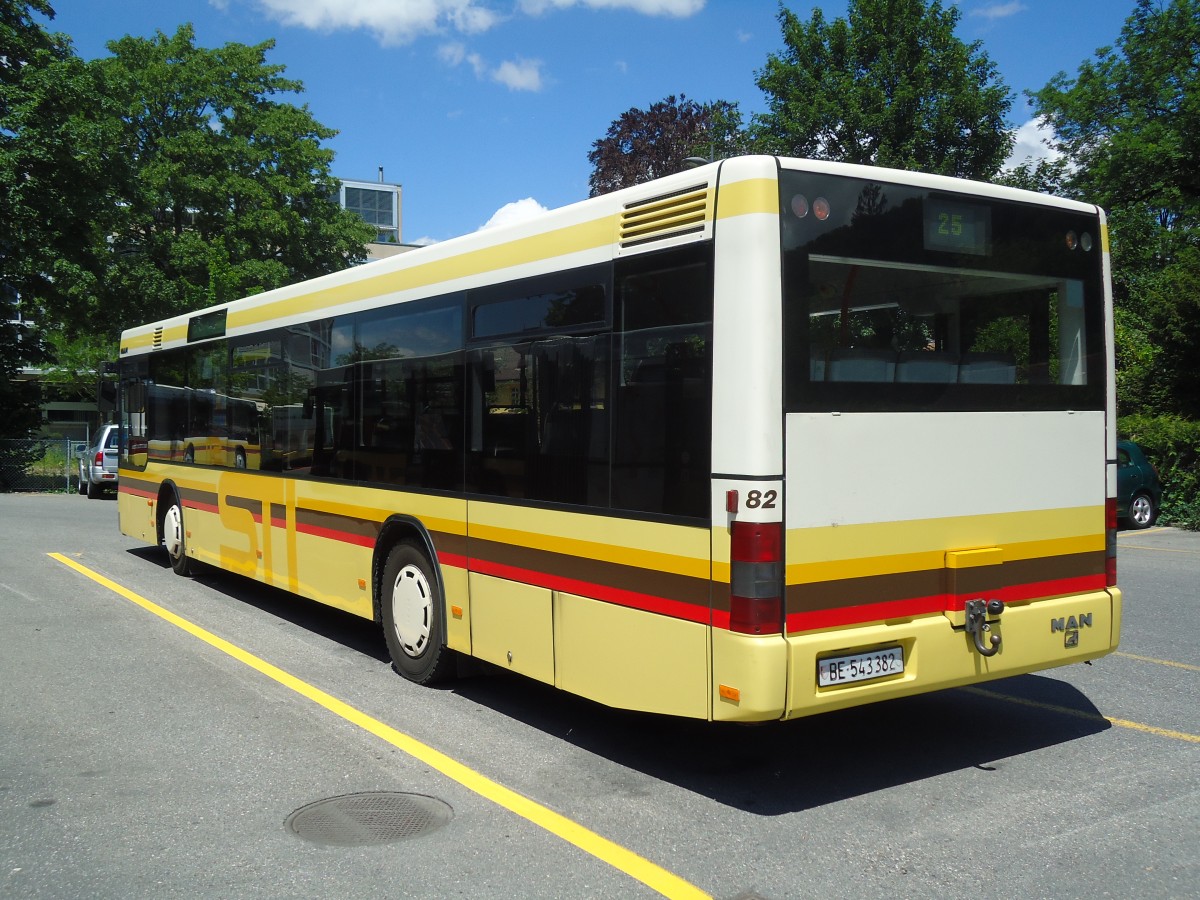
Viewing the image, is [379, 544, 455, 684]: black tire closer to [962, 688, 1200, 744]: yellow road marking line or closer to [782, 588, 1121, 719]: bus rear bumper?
[782, 588, 1121, 719]: bus rear bumper

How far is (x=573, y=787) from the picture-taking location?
16.8ft

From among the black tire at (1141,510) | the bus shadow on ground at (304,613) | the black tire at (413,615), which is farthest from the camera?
the black tire at (1141,510)

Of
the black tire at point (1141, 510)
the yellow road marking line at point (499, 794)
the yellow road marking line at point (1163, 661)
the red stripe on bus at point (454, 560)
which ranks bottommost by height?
the yellow road marking line at point (1163, 661)

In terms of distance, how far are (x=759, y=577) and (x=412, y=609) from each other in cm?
328

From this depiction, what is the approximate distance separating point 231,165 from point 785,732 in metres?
35.5

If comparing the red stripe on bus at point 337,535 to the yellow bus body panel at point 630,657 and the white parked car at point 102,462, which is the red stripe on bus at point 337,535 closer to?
the yellow bus body panel at point 630,657

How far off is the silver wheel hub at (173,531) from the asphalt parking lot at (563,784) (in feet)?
11.5

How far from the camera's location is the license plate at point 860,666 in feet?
15.5

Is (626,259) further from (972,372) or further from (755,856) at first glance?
(755,856)

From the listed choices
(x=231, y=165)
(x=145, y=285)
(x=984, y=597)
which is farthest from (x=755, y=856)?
(x=231, y=165)

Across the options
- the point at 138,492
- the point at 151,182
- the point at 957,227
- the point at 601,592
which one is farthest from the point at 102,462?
the point at 957,227

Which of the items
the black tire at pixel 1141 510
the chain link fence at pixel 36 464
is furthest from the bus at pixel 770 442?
the chain link fence at pixel 36 464

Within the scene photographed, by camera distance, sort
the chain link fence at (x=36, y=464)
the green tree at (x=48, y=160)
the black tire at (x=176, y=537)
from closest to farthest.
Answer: the black tire at (x=176, y=537) → the green tree at (x=48, y=160) → the chain link fence at (x=36, y=464)

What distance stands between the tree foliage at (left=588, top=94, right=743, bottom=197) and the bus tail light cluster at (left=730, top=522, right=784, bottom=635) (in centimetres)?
3178
